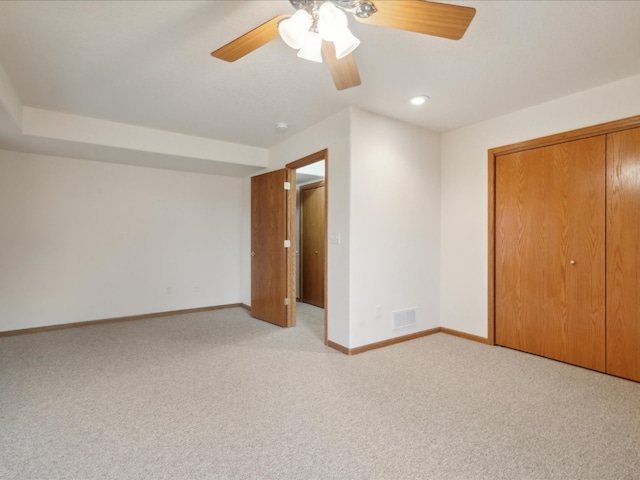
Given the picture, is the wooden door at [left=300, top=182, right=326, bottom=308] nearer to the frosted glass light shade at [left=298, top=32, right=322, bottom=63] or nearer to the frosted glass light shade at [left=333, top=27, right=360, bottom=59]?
the frosted glass light shade at [left=298, top=32, right=322, bottom=63]

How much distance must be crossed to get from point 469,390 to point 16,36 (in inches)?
150

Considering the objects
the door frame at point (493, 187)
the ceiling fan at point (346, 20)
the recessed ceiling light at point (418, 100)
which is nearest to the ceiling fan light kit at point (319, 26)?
the ceiling fan at point (346, 20)

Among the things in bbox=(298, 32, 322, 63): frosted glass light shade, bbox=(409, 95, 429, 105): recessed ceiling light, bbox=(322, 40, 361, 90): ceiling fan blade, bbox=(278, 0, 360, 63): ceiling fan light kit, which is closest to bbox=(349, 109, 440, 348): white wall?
bbox=(409, 95, 429, 105): recessed ceiling light

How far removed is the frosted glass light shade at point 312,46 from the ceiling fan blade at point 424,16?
23cm

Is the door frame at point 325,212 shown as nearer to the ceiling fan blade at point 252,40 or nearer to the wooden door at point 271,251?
the wooden door at point 271,251

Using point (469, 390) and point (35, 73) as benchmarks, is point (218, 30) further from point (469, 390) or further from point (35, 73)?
point (469, 390)

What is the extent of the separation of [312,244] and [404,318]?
7.94 feet

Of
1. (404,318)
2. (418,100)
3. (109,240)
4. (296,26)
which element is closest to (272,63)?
(296,26)

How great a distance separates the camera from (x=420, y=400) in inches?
88.9

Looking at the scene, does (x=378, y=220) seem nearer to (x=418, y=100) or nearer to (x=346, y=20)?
(x=418, y=100)

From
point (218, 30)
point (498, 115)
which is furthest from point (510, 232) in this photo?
point (218, 30)

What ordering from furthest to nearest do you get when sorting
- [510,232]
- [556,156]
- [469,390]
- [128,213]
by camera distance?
1. [128,213]
2. [510,232]
3. [556,156]
4. [469,390]

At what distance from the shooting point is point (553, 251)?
3020mm

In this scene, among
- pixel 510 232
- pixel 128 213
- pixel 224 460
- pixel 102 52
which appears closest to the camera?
pixel 224 460
